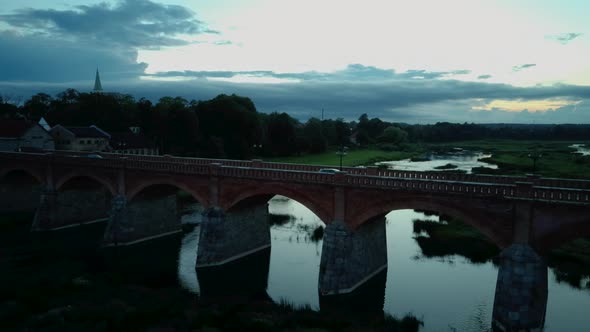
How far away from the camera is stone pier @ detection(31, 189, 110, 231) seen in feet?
143

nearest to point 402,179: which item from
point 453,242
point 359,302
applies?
point 359,302

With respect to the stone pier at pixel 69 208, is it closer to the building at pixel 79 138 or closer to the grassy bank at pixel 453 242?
the building at pixel 79 138

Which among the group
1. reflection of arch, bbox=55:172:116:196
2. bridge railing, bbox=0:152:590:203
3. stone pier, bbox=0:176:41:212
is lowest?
stone pier, bbox=0:176:41:212

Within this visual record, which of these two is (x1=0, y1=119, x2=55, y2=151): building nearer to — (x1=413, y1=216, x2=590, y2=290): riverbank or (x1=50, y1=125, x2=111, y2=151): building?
(x1=50, y1=125, x2=111, y2=151): building

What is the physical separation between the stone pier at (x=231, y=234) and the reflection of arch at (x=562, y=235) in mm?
20884

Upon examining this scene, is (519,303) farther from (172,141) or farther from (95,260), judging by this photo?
(172,141)

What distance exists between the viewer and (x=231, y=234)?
113 feet

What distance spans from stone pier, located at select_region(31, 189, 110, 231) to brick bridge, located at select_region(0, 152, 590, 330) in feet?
0.33

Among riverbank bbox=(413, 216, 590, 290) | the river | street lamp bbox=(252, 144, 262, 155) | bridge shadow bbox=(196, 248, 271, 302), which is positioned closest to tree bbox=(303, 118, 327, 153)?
street lamp bbox=(252, 144, 262, 155)

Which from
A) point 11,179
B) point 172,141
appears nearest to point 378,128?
point 172,141

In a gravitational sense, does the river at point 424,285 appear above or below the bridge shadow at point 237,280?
above

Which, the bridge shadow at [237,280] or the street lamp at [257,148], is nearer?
the bridge shadow at [237,280]

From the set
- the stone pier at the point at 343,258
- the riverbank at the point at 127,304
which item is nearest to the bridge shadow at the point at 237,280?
the riverbank at the point at 127,304

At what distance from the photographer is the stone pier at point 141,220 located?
38500 mm
